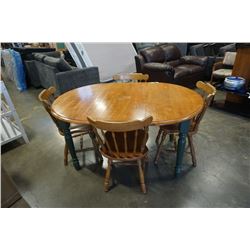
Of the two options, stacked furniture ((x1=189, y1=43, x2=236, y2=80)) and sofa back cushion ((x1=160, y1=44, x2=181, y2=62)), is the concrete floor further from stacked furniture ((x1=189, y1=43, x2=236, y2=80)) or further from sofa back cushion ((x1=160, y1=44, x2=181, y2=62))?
sofa back cushion ((x1=160, y1=44, x2=181, y2=62))

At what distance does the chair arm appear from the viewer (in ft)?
10.7

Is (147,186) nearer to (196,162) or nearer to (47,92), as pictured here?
(196,162)

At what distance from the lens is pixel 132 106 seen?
1.55 metres

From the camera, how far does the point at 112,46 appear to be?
4.73 m

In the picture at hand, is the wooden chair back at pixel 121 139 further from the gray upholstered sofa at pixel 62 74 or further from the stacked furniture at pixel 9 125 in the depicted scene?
the gray upholstered sofa at pixel 62 74

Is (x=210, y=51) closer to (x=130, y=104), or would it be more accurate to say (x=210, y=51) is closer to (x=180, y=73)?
(x=180, y=73)

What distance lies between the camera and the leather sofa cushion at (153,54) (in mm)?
3984

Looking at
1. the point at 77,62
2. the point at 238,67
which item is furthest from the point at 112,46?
the point at 238,67

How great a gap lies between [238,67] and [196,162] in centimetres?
196

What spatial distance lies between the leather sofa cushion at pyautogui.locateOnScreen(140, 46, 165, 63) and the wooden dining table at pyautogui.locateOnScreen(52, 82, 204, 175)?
2.24 metres

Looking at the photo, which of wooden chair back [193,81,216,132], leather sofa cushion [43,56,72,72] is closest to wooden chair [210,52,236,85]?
wooden chair back [193,81,216,132]

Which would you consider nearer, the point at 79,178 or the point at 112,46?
the point at 79,178

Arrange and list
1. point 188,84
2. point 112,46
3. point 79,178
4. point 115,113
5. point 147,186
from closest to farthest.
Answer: point 115,113 < point 147,186 < point 79,178 < point 188,84 < point 112,46

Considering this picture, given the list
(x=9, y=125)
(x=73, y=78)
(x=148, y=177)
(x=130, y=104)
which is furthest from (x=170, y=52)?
(x=9, y=125)
